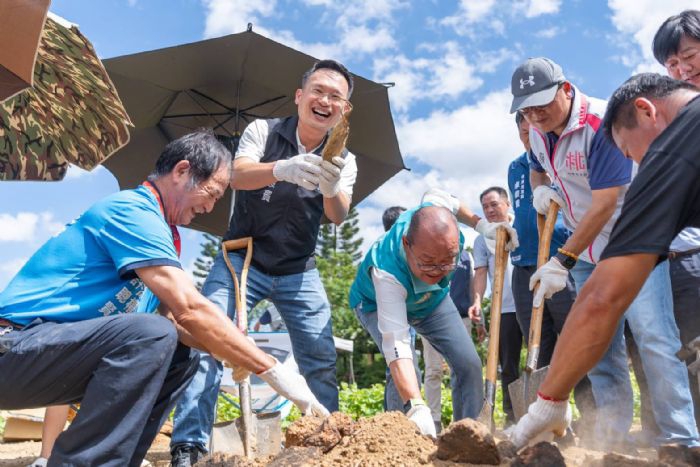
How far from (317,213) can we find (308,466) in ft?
6.32

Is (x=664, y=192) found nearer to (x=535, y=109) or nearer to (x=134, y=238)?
(x=535, y=109)

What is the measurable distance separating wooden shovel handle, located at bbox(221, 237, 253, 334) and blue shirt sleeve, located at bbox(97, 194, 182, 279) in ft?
3.38

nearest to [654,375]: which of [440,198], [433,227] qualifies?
[433,227]

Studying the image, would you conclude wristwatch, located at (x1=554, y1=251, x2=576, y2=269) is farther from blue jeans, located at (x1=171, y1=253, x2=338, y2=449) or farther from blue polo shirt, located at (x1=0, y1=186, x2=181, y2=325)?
blue polo shirt, located at (x1=0, y1=186, x2=181, y2=325)

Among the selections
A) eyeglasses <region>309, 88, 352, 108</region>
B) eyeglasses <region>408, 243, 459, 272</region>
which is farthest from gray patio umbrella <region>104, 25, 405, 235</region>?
eyeglasses <region>408, 243, 459, 272</region>

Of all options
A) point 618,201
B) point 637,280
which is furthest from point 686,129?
point 618,201

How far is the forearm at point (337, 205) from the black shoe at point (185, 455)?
1507 mm

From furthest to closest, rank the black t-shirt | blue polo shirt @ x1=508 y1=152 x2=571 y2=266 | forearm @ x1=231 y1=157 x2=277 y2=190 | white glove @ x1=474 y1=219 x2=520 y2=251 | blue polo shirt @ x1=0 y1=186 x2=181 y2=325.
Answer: blue polo shirt @ x1=508 y1=152 x2=571 y2=266 < white glove @ x1=474 y1=219 x2=520 y2=251 < forearm @ x1=231 y1=157 x2=277 y2=190 < blue polo shirt @ x1=0 y1=186 x2=181 y2=325 < the black t-shirt

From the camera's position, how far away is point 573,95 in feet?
11.2

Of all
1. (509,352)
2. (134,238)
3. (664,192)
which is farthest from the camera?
(509,352)

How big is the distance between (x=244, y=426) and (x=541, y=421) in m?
1.64

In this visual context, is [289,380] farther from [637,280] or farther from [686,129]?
[686,129]

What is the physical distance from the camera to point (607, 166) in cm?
320

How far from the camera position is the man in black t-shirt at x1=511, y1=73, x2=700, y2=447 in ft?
5.80
